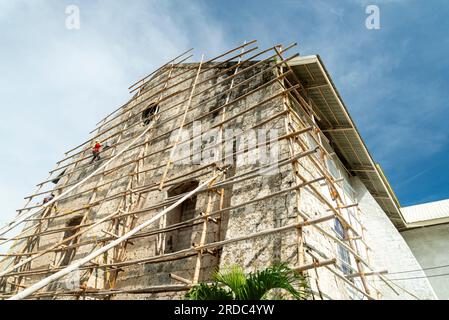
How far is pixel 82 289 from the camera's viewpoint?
5934 mm

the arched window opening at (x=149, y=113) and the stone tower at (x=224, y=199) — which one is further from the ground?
the arched window opening at (x=149, y=113)

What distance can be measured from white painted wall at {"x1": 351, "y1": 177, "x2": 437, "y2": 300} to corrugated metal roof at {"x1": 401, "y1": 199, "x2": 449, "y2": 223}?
345 centimetres

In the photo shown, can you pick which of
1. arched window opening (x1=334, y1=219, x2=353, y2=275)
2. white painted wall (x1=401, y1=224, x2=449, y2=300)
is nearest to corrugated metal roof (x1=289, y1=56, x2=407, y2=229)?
white painted wall (x1=401, y1=224, x2=449, y2=300)

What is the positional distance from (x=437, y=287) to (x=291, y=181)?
8.01 metres

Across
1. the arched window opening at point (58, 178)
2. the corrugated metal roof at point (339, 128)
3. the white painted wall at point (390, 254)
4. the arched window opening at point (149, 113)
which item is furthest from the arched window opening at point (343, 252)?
the arched window opening at point (58, 178)

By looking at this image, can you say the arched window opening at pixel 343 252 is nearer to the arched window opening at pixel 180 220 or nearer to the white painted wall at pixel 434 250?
the arched window opening at pixel 180 220

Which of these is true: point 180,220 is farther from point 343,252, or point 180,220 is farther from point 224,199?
point 343,252

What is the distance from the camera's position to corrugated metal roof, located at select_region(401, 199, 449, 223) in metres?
11.6

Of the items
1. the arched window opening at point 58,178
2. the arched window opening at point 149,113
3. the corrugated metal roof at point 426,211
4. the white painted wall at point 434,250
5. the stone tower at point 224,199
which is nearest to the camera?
the stone tower at point 224,199

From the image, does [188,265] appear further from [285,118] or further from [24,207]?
[24,207]

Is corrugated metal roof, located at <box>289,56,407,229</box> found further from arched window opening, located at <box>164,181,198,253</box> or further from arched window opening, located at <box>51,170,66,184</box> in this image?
arched window opening, located at <box>51,170,66,184</box>

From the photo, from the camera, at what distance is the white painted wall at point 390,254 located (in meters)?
7.59

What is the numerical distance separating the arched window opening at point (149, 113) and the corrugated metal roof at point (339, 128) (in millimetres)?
4784
